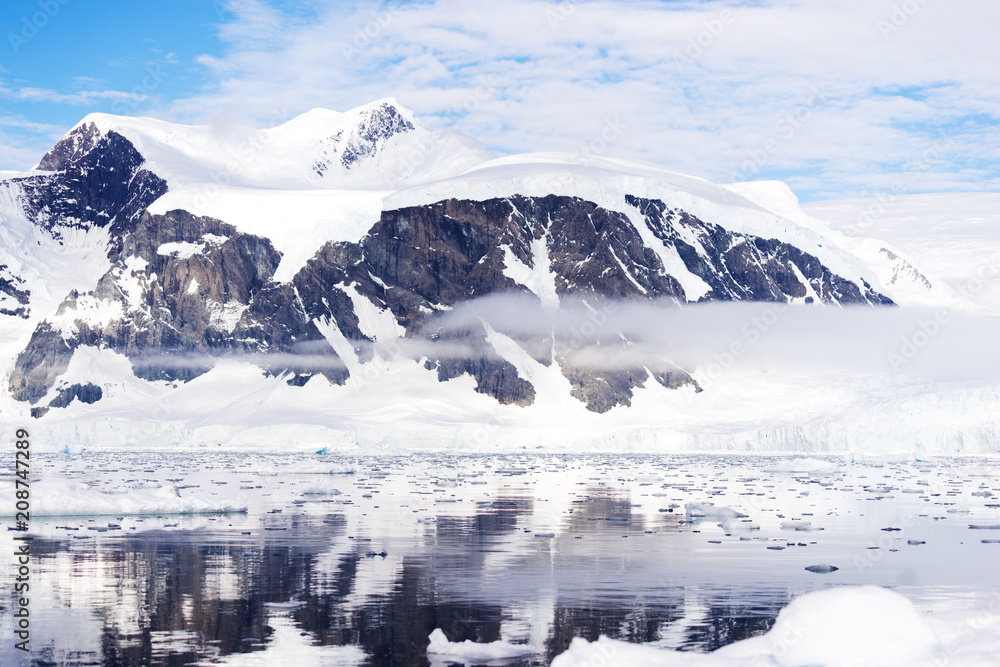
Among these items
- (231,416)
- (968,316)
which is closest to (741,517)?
(231,416)

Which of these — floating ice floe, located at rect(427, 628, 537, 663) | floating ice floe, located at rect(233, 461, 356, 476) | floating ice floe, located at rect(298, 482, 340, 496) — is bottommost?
floating ice floe, located at rect(427, 628, 537, 663)

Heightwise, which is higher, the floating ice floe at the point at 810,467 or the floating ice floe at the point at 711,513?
the floating ice floe at the point at 810,467

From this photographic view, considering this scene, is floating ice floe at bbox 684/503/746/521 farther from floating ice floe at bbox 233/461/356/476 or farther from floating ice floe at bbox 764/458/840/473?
floating ice floe at bbox 233/461/356/476

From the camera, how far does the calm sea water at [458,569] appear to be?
20.9 m

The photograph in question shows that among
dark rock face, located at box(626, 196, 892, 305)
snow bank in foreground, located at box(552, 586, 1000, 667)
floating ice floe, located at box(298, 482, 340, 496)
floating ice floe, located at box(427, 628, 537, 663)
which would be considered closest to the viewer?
snow bank in foreground, located at box(552, 586, 1000, 667)

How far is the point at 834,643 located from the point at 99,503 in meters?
30.0

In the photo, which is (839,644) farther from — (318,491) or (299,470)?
(299,470)

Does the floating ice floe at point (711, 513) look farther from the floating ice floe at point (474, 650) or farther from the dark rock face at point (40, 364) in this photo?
the dark rock face at point (40, 364)

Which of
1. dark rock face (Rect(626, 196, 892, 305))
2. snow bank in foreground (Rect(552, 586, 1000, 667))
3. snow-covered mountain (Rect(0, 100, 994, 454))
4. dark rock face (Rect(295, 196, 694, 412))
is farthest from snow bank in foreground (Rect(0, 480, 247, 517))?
dark rock face (Rect(626, 196, 892, 305))

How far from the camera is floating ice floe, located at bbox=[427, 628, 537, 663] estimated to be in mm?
19344

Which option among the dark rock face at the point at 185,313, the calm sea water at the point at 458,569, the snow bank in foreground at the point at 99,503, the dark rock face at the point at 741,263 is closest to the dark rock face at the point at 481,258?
the dark rock face at the point at 741,263

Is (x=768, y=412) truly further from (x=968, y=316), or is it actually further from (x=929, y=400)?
(x=968, y=316)

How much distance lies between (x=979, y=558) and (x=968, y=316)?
6746 inches

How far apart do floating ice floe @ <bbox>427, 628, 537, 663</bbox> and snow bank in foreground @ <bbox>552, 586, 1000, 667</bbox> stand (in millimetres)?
1238
